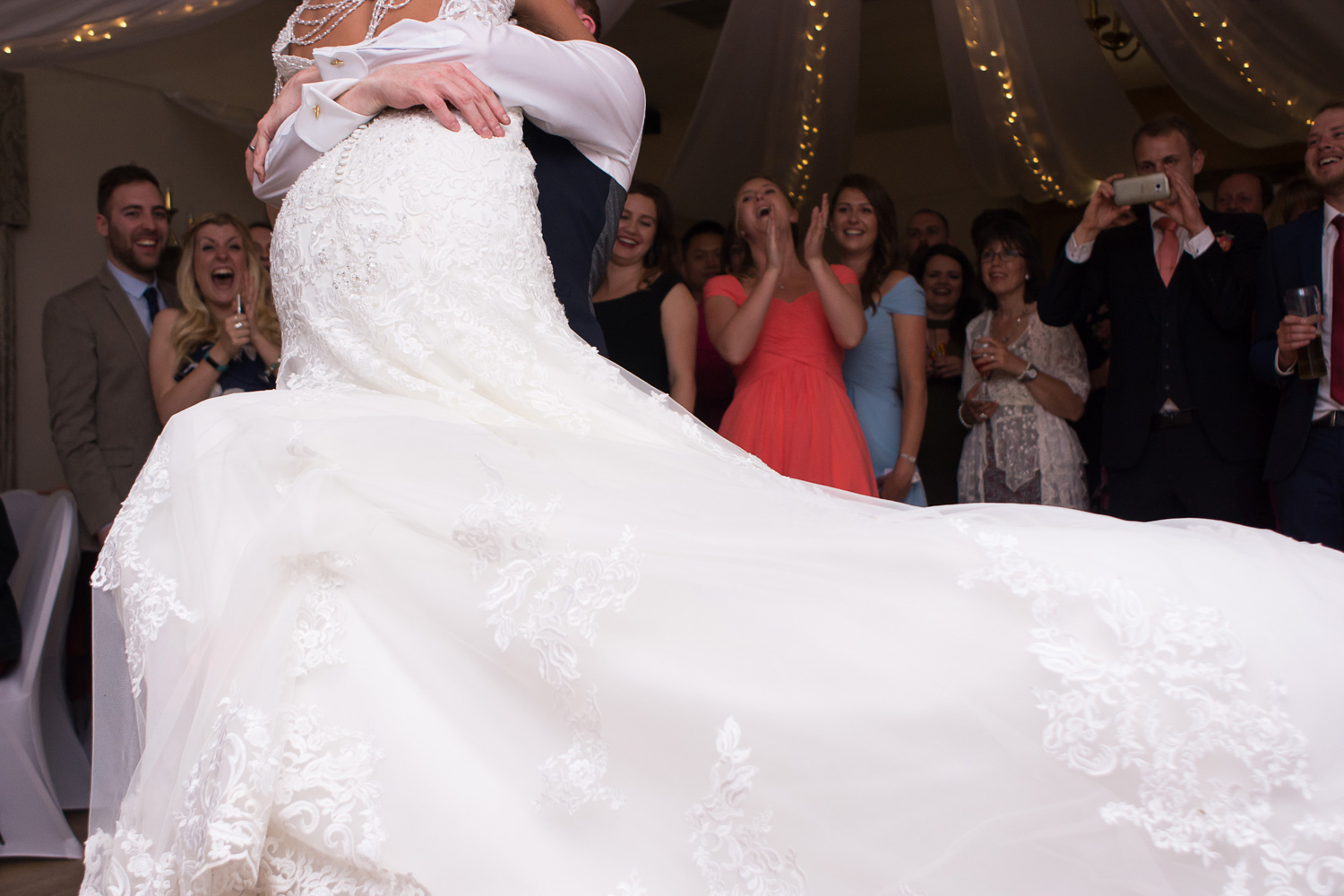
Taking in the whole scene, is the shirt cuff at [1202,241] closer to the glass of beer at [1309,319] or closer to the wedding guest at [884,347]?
the glass of beer at [1309,319]

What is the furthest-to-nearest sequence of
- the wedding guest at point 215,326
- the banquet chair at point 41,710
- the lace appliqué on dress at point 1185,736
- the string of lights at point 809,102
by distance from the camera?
the string of lights at point 809,102 < the wedding guest at point 215,326 < the banquet chair at point 41,710 < the lace appliqué on dress at point 1185,736

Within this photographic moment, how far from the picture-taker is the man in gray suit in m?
3.22

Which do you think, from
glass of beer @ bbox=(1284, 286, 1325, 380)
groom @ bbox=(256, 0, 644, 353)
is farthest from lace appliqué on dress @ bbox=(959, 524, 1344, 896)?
glass of beer @ bbox=(1284, 286, 1325, 380)

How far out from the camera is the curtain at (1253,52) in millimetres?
3295

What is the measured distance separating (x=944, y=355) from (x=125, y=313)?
2.81 meters

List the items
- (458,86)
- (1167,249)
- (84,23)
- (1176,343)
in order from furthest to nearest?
(1167,249) → (1176,343) → (84,23) → (458,86)

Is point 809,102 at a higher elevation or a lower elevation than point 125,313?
higher

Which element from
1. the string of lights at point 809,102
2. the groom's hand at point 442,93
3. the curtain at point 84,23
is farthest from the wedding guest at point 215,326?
the string of lights at point 809,102

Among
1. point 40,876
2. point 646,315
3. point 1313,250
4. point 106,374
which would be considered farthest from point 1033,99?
point 40,876

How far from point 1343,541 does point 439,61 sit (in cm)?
253

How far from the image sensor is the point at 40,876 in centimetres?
245

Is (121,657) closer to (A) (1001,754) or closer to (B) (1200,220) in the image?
(A) (1001,754)

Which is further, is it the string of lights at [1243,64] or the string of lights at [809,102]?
the string of lights at [809,102]

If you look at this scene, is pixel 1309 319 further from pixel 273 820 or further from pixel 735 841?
pixel 273 820
